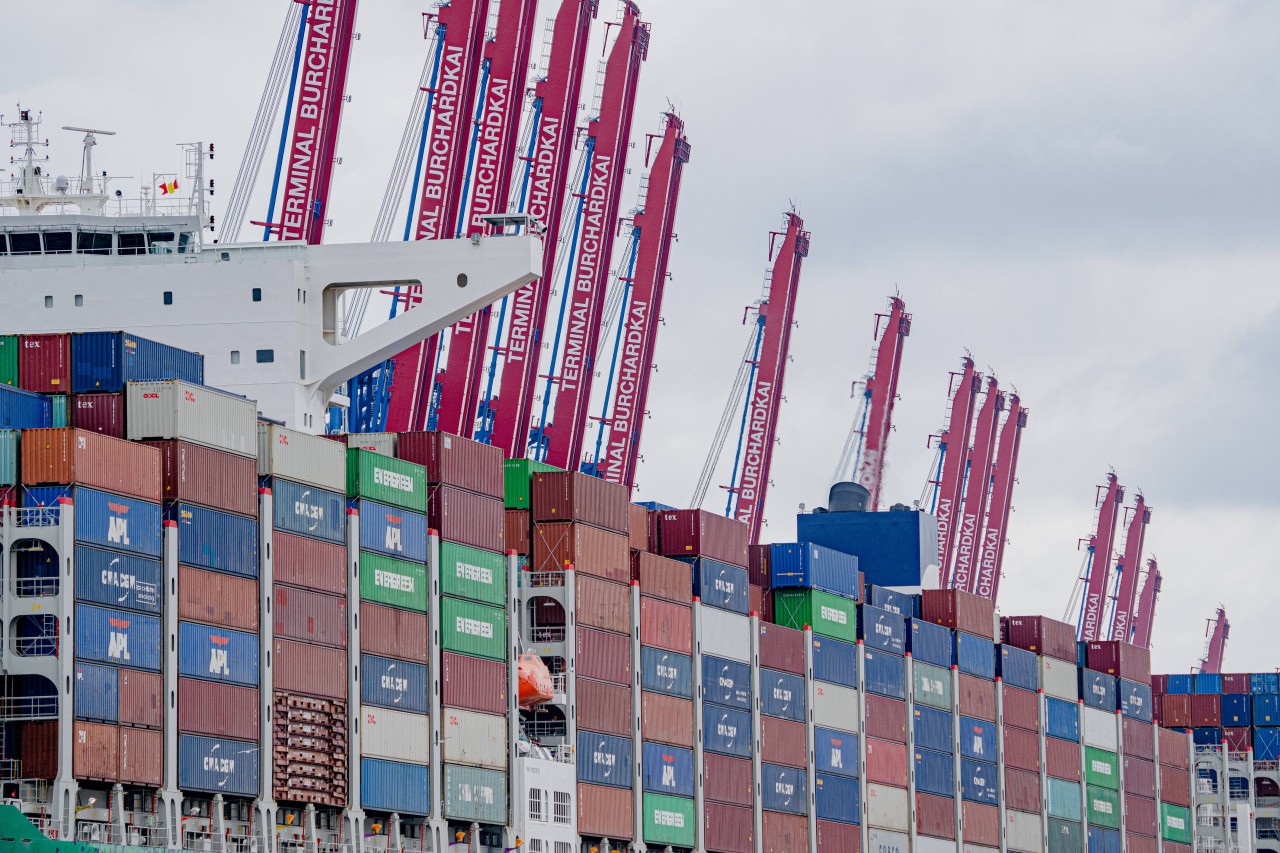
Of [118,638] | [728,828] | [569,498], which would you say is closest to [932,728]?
[728,828]

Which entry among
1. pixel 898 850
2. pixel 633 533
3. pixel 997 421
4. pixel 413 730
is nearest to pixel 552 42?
pixel 633 533

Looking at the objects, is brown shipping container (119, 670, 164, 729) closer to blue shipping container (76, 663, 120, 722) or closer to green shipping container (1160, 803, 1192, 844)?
blue shipping container (76, 663, 120, 722)

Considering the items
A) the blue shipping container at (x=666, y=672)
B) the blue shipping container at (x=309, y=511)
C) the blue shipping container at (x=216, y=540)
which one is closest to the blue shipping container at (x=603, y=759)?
the blue shipping container at (x=666, y=672)

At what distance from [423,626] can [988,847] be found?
33.0m

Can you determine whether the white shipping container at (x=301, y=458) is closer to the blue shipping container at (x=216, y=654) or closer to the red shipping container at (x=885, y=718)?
the blue shipping container at (x=216, y=654)

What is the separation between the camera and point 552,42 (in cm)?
7756

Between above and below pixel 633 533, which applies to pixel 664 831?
below

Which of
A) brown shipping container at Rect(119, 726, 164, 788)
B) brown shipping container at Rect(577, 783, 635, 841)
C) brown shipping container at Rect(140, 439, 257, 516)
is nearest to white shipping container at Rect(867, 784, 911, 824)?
brown shipping container at Rect(577, 783, 635, 841)

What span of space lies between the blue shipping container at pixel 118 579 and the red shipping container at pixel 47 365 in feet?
15.0

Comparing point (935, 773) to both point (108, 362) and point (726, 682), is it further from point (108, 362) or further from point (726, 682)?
point (108, 362)

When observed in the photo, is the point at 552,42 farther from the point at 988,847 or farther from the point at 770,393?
the point at 988,847

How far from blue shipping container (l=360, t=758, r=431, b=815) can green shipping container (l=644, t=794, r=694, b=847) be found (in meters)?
9.74

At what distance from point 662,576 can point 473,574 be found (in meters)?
8.69

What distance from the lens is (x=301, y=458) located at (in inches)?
1873
